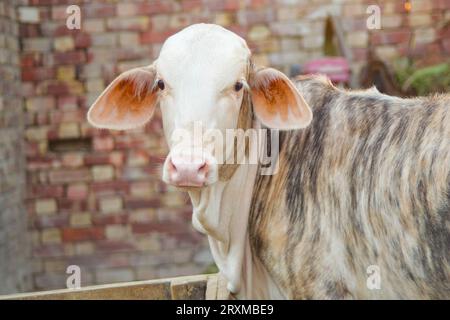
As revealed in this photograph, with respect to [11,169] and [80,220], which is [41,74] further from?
[80,220]

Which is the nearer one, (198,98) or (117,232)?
(198,98)

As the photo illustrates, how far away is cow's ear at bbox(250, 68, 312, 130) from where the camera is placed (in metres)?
2.71

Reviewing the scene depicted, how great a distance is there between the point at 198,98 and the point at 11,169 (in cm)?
413

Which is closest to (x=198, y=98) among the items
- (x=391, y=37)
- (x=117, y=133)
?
(x=117, y=133)

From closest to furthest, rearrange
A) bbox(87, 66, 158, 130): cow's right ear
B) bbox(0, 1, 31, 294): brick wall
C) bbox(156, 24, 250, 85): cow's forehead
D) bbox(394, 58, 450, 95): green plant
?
bbox(156, 24, 250, 85): cow's forehead < bbox(87, 66, 158, 130): cow's right ear < bbox(0, 1, 31, 294): brick wall < bbox(394, 58, 450, 95): green plant

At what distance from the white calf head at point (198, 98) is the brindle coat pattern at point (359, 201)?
0.53 feet

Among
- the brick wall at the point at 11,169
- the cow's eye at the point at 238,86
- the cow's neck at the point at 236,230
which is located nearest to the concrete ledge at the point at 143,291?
the cow's neck at the point at 236,230

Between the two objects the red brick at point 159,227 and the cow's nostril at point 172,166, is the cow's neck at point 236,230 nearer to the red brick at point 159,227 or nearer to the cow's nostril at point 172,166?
the cow's nostril at point 172,166

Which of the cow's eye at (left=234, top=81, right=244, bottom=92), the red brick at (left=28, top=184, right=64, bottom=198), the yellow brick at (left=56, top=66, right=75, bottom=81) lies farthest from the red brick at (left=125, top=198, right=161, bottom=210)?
the cow's eye at (left=234, top=81, right=244, bottom=92)

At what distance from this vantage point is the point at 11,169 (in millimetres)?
6383

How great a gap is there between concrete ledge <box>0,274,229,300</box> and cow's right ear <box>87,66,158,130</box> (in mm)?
663

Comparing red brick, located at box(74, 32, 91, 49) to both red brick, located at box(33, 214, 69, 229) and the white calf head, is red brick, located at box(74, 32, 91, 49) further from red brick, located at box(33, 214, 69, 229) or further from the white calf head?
the white calf head
